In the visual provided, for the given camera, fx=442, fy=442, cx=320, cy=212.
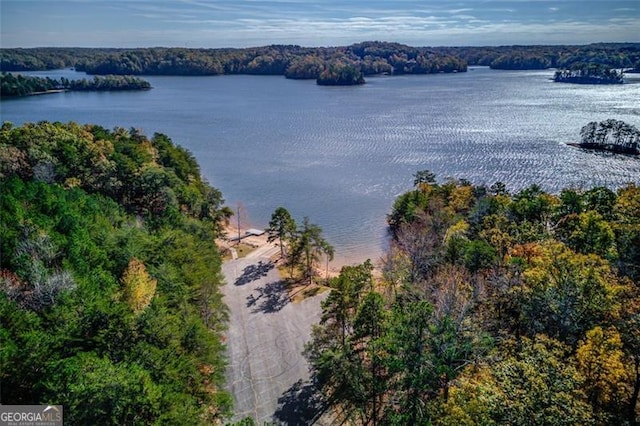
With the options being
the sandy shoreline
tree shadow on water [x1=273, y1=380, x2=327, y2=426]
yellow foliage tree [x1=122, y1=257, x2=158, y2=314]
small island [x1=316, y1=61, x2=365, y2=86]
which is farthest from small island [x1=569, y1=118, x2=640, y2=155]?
small island [x1=316, y1=61, x2=365, y2=86]

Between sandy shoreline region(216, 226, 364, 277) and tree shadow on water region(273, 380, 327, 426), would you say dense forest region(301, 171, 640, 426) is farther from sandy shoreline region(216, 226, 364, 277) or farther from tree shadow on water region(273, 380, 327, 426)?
sandy shoreline region(216, 226, 364, 277)

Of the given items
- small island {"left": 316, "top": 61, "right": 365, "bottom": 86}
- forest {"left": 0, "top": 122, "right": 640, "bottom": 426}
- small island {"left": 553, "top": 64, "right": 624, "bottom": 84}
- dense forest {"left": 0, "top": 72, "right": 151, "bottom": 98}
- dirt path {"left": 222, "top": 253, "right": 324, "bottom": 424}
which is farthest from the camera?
small island {"left": 316, "top": 61, "right": 365, "bottom": 86}

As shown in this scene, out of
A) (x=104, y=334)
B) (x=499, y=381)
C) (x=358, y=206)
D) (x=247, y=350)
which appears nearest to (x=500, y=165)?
(x=358, y=206)

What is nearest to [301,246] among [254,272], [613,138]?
[254,272]

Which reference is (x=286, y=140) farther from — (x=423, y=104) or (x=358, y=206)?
(x=423, y=104)

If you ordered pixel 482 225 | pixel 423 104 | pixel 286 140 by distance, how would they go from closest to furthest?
pixel 482 225 → pixel 286 140 → pixel 423 104

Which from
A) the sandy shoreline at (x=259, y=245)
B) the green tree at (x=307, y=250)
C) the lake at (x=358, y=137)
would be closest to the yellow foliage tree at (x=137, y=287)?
the green tree at (x=307, y=250)

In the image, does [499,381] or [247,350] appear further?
[247,350]
